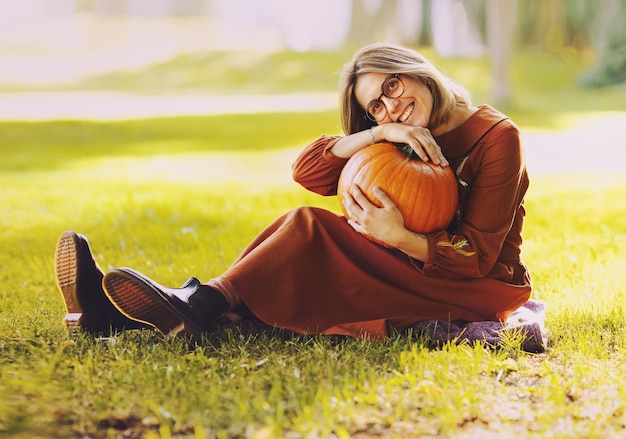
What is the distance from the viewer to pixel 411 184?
338 cm

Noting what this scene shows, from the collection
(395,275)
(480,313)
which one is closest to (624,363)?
(480,313)

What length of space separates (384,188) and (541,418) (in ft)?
3.79

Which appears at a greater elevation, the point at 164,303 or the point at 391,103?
the point at 391,103

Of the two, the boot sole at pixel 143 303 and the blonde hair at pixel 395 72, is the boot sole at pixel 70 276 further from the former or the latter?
the blonde hair at pixel 395 72

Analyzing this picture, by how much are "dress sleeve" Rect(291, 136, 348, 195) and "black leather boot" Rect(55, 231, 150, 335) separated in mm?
1024

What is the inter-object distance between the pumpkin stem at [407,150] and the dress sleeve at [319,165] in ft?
1.07

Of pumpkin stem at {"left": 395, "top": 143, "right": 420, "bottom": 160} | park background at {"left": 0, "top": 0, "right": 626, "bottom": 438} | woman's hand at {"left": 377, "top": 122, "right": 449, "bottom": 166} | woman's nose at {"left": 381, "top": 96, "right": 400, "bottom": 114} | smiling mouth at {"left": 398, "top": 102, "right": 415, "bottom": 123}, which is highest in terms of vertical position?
woman's nose at {"left": 381, "top": 96, "right": 400, "bottom": 114}

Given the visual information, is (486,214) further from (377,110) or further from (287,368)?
(287,368)

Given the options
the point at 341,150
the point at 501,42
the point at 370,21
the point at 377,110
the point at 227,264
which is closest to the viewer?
the point at 377,110

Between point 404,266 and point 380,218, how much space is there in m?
0.32

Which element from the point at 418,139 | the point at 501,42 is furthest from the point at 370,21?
the point at 418,139

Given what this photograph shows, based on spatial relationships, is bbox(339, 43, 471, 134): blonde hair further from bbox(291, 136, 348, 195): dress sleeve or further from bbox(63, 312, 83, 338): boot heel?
bbox(63, 312, 83, 338): boot heel

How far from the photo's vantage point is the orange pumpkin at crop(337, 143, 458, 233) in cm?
338

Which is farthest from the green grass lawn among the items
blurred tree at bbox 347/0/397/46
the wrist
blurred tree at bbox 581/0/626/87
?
blurred tree at bbox 347/0/397/46
